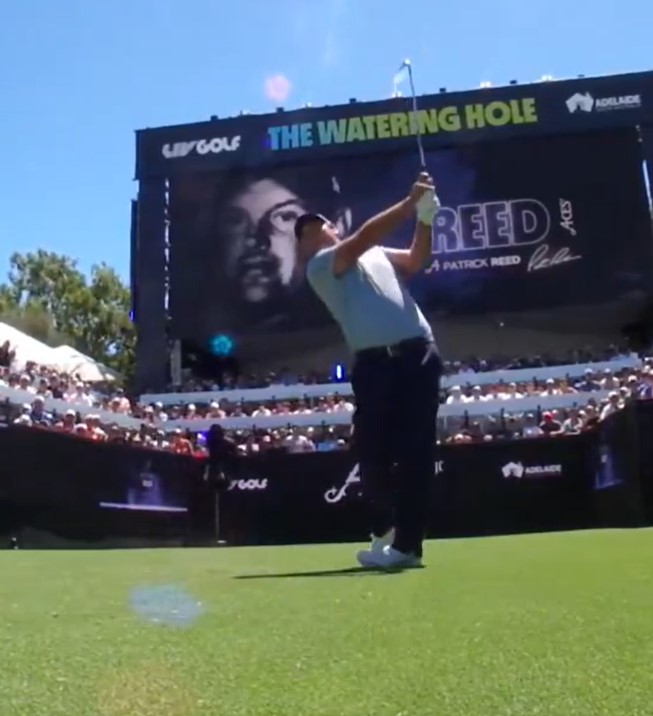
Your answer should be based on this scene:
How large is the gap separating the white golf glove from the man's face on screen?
19191 mm

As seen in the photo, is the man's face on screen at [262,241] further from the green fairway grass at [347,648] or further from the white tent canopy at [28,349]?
the green fairway grass at [347,648]

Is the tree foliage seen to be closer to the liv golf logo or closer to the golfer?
the liv golf logo

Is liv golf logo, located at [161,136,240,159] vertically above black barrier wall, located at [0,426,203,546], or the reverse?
liv golf logo, located at [161,136,240,159]

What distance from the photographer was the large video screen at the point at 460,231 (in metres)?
22.7

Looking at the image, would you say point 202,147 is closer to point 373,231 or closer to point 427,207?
point 427,207

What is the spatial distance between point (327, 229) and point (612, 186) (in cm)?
2024

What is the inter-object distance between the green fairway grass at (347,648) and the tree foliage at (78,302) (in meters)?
47.2

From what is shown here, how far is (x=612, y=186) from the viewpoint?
905 inches

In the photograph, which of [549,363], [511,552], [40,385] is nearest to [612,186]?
[549,363]

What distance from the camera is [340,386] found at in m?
22.1
